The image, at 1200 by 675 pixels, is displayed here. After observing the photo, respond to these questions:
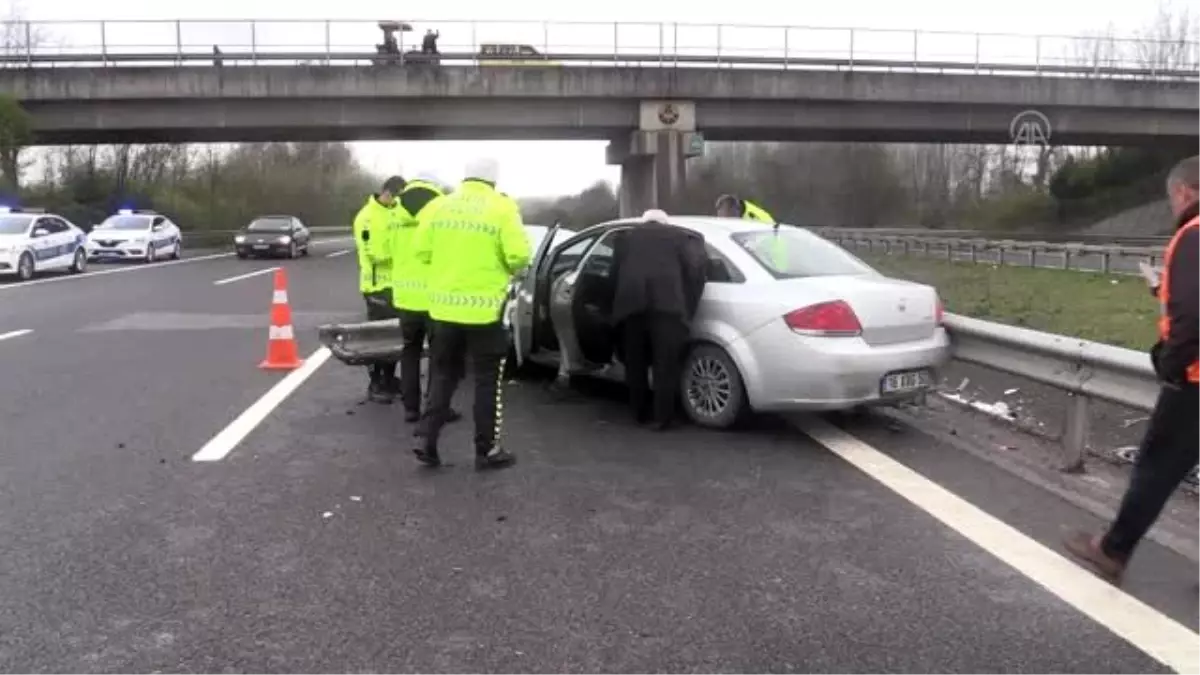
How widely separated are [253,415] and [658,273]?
3200mm

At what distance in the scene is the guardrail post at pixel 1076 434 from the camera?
5969mm

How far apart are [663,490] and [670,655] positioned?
209 cm

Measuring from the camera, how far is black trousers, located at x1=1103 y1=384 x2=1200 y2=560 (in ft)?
13.2

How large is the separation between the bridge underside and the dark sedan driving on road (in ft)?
11.9

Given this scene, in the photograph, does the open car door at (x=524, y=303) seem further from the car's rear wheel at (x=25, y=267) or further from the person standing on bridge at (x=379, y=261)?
the car's rear wheel at (x=25, y=267)

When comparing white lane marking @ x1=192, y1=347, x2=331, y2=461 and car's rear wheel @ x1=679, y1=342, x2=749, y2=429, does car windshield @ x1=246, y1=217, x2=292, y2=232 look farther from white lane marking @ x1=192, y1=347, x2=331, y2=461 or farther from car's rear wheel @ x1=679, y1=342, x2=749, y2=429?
car's rear wheel @ x1=679, y1=342, x2=749, y2=429

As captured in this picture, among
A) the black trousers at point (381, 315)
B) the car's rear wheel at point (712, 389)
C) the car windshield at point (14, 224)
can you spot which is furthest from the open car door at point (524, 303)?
the car windshield at point (14, 224)

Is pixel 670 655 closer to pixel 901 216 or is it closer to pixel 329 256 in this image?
pixel 329 256

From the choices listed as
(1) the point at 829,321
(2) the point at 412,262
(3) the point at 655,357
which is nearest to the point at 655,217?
(3) the point at 655,357

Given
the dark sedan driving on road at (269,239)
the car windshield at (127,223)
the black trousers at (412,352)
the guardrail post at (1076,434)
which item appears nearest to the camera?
the guardrail post at (1076,434)

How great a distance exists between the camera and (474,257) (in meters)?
5.84

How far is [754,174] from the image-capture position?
69.1 metres

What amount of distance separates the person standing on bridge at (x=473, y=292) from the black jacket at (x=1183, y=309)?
325cm

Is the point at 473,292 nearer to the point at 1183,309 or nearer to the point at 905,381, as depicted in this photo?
the point at 905,381
